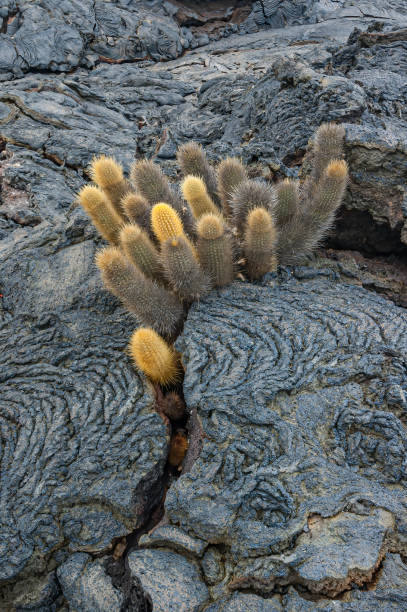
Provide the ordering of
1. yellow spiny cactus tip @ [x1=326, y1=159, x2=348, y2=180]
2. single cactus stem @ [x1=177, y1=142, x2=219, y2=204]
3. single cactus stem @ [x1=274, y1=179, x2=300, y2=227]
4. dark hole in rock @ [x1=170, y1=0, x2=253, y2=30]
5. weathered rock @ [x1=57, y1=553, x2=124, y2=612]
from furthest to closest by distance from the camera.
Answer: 1. dark hole in rock @ [x1=170, y1=0, x2=253, y2=30]
2. single cactus stem @ [x1=177, y1=142, x2=219, y2=204]
3. single cactus stem @ [x1=274, y1=179, x2=300, y2=227]
4. yellow spiny cactus tip @ [x1=326, y1=159, x2=348, y2=180]
5. weathered rock @ [x1=57, y1=553, x2=124, y2=612]

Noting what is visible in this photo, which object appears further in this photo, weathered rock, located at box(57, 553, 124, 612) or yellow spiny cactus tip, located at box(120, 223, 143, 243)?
yellow spiny cactus tip, located at box(120, 223, 143, 243)

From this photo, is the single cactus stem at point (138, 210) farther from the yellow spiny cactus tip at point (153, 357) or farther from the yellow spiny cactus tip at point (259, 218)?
the yellow spiny cactus tip at point (153, 357)

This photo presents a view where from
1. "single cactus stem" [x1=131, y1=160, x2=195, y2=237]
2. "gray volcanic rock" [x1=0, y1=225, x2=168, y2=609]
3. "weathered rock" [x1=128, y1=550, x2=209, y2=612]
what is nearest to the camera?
"weathered rock" [x1=128, y1=550, x2=209, y2=612]

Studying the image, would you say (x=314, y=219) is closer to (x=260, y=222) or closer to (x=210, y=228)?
(x=260, y=222)

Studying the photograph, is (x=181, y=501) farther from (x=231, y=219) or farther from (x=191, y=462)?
(x=231, y=219)

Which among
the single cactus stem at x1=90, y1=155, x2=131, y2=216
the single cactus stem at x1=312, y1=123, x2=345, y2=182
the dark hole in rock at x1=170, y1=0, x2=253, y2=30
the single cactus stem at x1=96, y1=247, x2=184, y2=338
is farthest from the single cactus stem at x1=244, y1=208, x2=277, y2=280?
the dark hole in rock at x1=170, y1=0, x2=253, y2=30

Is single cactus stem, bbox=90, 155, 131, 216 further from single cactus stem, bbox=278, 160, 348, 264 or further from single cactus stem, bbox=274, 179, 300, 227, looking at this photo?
single cactus stem, bbox=278, 160, 348, 264
